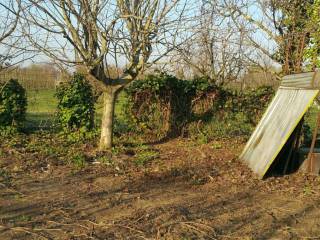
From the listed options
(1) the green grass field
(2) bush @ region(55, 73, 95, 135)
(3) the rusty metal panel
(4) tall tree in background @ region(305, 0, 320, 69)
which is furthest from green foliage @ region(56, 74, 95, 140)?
(4) tall tree in background @ region(305, 0, 320, 69)

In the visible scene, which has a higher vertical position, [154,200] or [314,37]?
[314,37]

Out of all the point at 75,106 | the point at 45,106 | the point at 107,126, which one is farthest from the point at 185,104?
the point at 45,106

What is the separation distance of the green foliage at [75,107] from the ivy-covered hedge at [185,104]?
3.59 feet

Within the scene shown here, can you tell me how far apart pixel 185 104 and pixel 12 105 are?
438 cm

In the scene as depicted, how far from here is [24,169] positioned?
7.76 m

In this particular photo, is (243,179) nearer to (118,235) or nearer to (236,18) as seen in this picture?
(118,235)

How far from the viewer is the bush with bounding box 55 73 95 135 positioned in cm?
1097

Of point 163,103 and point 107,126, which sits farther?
point 163,103

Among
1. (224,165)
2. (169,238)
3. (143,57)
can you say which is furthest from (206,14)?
(169,238)

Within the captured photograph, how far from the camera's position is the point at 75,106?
36.1 ft

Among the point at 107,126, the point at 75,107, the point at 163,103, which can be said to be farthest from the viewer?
the point at 163,103

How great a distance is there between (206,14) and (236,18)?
5.45m

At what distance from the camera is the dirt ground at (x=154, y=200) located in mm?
4902

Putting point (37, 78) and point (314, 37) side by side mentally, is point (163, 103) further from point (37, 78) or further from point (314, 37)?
point (37, 78)
